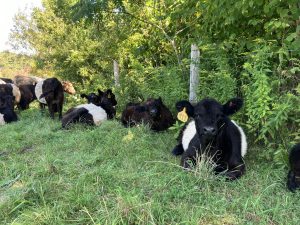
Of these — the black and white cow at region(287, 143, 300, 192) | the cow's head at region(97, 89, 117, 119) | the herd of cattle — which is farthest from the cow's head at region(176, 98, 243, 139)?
the cow's head at region(97, 89, 117, 119)

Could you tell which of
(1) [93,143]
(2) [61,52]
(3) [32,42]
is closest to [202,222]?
(1) [93,143]

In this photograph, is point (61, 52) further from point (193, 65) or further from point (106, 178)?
point (106, 178)

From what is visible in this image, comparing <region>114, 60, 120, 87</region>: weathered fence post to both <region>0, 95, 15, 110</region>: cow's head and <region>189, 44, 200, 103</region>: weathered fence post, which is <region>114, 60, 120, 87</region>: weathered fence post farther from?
<region>189, 44, 200, 103</region>: weathered fence post

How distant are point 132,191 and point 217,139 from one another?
154 cm

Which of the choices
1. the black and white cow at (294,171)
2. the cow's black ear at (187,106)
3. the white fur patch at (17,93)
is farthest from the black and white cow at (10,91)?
the black and white cow at (294,171)

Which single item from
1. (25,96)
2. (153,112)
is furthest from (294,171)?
(25,96)

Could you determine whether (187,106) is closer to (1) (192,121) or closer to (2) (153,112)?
(1) (192,121)

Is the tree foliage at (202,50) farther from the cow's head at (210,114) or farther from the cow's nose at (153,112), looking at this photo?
the cow's nose at (153,112)

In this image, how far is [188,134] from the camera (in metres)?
6.28

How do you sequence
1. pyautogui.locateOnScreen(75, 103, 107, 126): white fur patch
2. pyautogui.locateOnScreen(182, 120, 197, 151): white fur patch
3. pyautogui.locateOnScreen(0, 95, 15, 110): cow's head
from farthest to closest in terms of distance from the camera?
pyautogui.locateOnScreen(0, 95, 15, 110): cow's head → pyautogui.locateOnScreen(75, 103, 107, 126): white fur patch → pyautogui.locateOnScreen(182, 120, 197, 151): white fur patch

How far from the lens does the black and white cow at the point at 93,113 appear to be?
930 centimetres

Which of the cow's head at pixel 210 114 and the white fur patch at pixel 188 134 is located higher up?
the cow's head at pixel 210 114

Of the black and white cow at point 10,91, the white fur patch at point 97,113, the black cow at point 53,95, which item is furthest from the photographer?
the black and white cow at point 10,91

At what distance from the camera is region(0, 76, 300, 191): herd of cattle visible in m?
4.95
